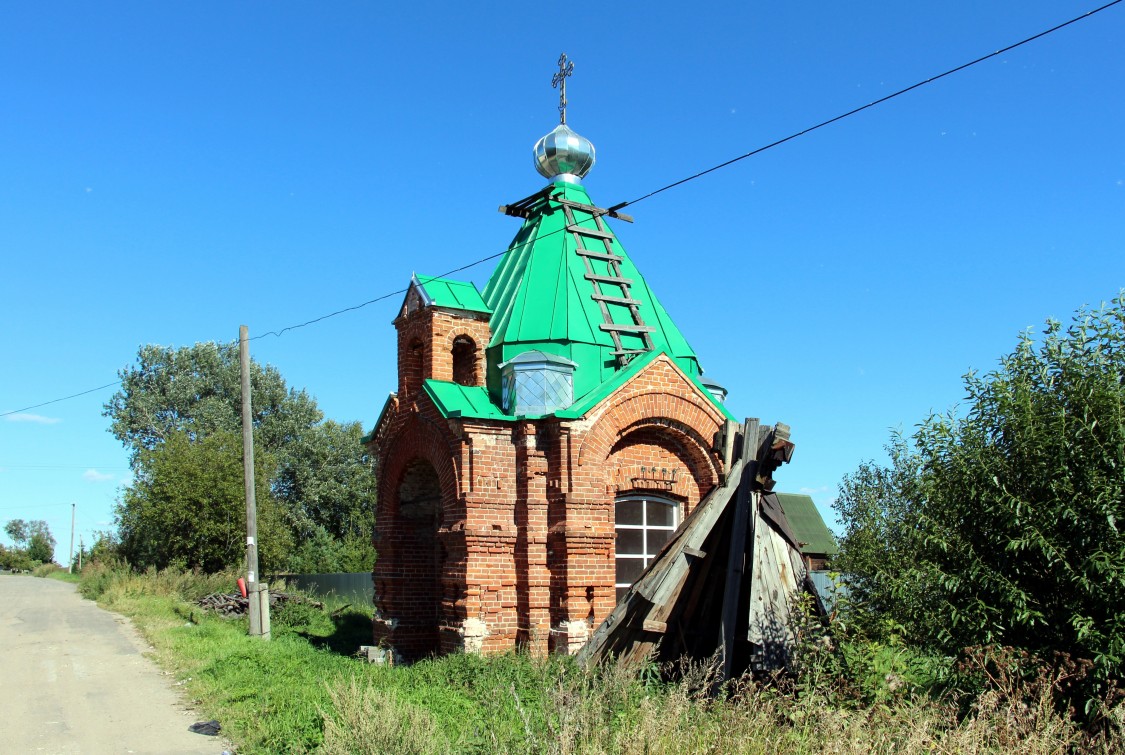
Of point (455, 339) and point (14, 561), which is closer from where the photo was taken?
point (455, 339)

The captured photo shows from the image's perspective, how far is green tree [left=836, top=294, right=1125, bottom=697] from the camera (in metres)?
6.02

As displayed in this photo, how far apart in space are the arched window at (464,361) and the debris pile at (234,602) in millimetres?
9768

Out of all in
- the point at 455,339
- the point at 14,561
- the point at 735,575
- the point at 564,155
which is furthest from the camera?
the point at 14,561

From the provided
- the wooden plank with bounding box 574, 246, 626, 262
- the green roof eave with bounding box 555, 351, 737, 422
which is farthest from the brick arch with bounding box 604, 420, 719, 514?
the wooden plank with bounding box 574, 246, 626, 262

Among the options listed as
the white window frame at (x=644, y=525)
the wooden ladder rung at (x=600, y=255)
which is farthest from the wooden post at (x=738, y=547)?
the wooden ladder rung at (x=600, y=255)

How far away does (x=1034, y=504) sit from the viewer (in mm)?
6422

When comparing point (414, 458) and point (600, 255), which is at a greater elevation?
point (600, 255)

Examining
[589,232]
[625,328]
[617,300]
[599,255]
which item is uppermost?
[589,232]

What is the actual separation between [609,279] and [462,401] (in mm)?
2917

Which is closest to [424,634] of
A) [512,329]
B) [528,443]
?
[528,443]

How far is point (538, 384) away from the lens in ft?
39.5

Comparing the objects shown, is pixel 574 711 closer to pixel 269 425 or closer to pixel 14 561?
pixel 269 425

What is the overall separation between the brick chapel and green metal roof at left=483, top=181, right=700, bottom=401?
0.03 metres

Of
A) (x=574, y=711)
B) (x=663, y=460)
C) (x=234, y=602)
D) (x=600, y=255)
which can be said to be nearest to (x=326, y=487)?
(x=234, y=602)
